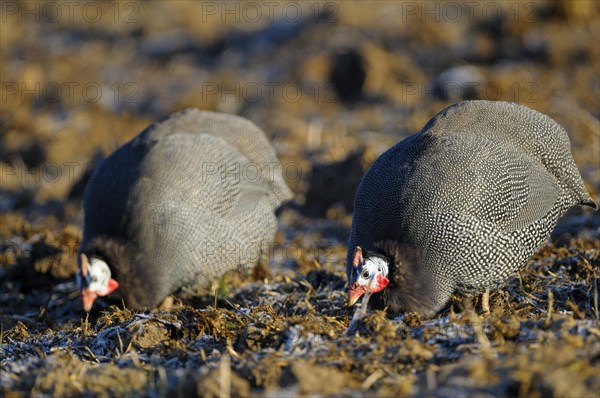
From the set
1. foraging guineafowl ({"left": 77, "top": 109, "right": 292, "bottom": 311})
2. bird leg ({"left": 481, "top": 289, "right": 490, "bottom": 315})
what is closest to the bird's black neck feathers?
bird leg ({"left": 481, "top": 289, "right": 490, "bottom": 315})

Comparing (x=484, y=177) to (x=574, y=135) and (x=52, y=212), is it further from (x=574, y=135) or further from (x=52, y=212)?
(x=52, y=212)

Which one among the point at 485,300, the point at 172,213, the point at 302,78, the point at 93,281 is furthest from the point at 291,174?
the point at 485,300

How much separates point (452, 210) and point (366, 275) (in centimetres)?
65

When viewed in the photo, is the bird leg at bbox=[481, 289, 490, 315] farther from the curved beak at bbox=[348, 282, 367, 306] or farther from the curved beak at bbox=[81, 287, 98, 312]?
the curved beak at bbox=[81, 287, 98, 312]

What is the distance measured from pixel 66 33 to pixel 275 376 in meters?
11.8

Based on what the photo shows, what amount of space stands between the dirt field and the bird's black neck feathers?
188 millimetres

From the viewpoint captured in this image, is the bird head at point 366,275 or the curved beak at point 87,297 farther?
the curved beak at point 87,297

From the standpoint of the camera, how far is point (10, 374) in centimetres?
404

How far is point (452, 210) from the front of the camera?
4832mm

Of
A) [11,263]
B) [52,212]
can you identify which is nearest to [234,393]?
[11,263]

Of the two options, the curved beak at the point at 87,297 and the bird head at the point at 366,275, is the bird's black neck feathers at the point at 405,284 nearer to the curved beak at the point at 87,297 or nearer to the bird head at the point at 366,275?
the bird head at the point at 366,275

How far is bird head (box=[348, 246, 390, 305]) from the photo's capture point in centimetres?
468

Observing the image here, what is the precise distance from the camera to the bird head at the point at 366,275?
468 centimetres

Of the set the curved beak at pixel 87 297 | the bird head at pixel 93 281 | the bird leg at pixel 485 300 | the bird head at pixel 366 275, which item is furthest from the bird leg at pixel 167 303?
the bird leg at pixel 485 300
